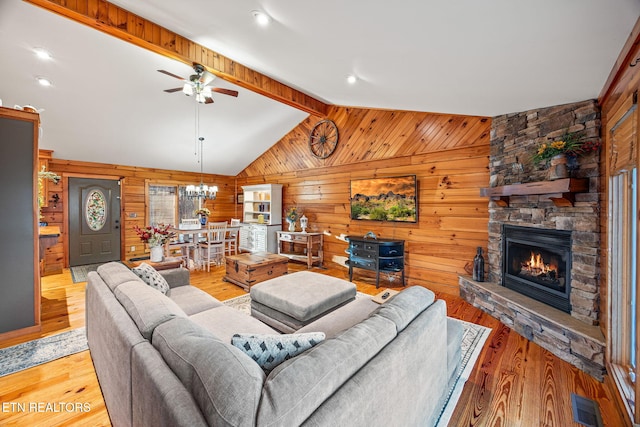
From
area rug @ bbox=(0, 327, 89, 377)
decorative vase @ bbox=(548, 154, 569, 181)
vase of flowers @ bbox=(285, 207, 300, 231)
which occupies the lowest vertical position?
area rug @ bbox=(0, 327, 89, 377)

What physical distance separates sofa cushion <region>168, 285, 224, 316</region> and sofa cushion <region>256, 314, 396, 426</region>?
173 cm

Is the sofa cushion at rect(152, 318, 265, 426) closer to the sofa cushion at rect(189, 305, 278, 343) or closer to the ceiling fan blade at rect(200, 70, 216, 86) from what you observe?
the sofa cushion at rect(189, 305, 278, 343)

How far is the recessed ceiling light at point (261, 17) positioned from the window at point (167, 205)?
20.3 ft

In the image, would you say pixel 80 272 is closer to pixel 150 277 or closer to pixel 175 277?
pixel 175 277

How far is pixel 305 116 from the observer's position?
6211mm

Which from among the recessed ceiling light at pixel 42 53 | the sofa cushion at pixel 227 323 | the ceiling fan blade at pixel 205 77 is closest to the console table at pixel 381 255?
the sofa cushion at pixel 227 323

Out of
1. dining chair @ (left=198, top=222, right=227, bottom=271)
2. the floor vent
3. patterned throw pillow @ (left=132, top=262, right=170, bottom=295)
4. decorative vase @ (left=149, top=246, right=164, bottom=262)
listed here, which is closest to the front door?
dining chair @ (left=198, top=222, right=227, bottom=271)

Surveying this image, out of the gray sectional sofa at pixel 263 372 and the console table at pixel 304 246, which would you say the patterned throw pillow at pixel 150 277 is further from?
the console table at pixel 304 246

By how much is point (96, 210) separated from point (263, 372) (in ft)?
23.9

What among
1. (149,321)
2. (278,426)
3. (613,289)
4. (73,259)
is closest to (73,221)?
(73,259)

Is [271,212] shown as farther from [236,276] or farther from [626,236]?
[626,236]

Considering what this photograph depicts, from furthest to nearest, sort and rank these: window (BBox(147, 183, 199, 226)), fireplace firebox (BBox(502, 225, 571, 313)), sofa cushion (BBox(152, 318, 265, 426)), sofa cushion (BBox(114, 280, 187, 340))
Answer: window (BBox(147, 183, 199, 226)) → fireplace firebox (BBox(502, 225, 571, 313)) → sofa cushion (BBox(114, 280, 187, 340)) → sofa cushion (BBox(152, 318, 265, 426))

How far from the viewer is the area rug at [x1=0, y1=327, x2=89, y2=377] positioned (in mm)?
2342

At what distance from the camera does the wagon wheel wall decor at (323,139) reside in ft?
19.0
